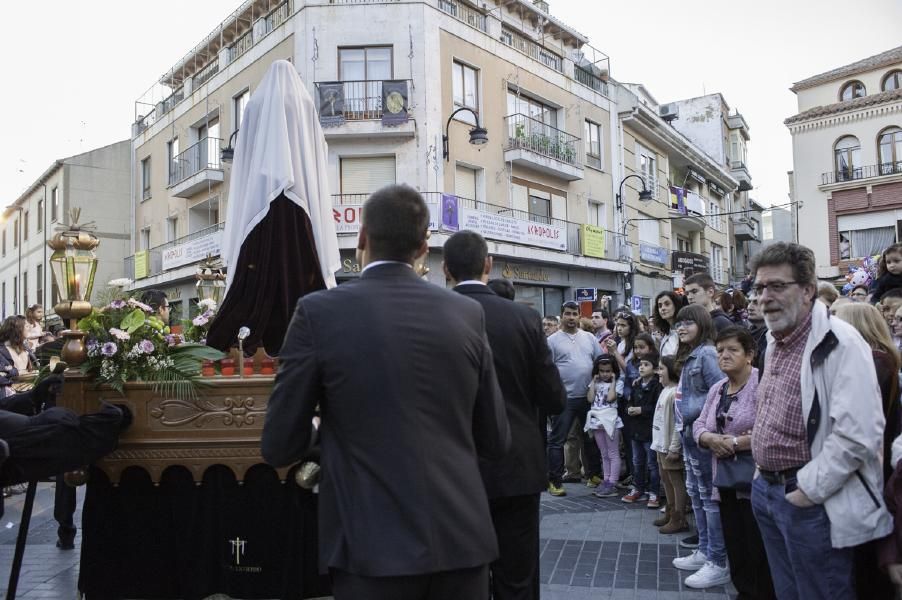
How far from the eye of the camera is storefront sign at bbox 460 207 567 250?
19.1 metres

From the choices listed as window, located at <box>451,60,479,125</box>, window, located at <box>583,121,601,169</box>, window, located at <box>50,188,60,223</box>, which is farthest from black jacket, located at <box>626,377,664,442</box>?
window, located at <box>50,188,60,223</box>

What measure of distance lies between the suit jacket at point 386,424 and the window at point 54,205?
30.6m

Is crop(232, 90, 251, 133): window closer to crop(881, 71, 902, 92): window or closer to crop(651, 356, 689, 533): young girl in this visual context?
crop(651, 356, 689, 533): young girl

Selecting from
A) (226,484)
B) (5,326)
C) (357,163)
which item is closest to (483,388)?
(226,484)

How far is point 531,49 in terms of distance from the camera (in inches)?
908

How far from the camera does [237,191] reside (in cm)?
450

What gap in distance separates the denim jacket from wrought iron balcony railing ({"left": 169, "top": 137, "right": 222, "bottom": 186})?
19722 mm

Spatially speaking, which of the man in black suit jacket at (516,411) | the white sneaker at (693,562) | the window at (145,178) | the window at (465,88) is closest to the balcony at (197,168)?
the window at (145,178)

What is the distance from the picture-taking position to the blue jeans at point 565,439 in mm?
7574

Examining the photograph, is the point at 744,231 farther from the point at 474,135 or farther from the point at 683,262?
the point at 474,135

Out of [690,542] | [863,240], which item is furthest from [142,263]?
[863,240]

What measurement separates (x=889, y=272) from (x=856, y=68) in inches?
1225

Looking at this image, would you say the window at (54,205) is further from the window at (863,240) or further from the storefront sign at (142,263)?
the window at (863,240)

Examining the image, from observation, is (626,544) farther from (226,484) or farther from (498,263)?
(498,263)
